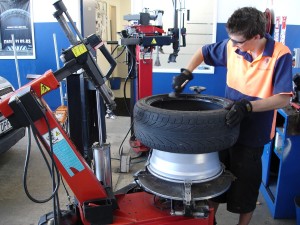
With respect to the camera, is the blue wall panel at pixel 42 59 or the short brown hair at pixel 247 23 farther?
the blue wall panel at pixel 42 59

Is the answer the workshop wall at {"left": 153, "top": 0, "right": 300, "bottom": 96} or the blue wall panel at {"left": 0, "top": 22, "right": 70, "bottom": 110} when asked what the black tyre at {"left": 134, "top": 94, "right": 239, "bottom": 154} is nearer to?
the workshop wall at {"left": 153, "top": 0, "right": 300, "bottom": 96}

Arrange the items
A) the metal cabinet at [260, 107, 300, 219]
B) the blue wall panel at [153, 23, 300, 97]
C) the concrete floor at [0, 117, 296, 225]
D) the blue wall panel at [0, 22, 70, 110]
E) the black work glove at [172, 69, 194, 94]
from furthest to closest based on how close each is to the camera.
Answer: the blue wall panel at [0, 22, 70, 110]
the blue wall panel at [153, 23, 300, 97]
the concrete floor at [0, 117, 296, 225]
the metal cabinet at [260, 107, 300, 219]
the black work glove at [172, 69, 194, 94]

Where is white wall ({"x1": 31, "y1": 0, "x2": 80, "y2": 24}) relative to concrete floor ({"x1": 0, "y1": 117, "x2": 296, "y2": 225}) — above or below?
above

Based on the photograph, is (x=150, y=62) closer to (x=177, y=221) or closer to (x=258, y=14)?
(x=258, y=14)

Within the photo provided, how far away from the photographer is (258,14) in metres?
1.44

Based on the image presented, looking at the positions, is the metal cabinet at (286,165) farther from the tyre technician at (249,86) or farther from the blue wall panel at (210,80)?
the blue wall panel at (210,80)

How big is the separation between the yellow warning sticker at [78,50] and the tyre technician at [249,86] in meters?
0.56

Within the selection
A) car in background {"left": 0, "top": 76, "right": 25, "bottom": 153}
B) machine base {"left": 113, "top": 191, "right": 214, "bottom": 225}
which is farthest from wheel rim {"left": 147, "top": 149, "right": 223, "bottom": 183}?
car in background {"left": 0, "top": 76, "right": 25, "bottom": 153}

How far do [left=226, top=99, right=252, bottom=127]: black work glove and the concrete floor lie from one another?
1.18m

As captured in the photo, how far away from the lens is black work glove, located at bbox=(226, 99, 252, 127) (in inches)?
50.4

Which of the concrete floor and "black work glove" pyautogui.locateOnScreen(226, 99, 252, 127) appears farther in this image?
the concrete floor

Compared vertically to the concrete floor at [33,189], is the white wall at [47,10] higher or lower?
higher

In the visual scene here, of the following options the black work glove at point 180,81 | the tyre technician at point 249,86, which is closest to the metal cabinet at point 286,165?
the tyre technician at point 249,86

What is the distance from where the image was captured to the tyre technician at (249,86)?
144cm
